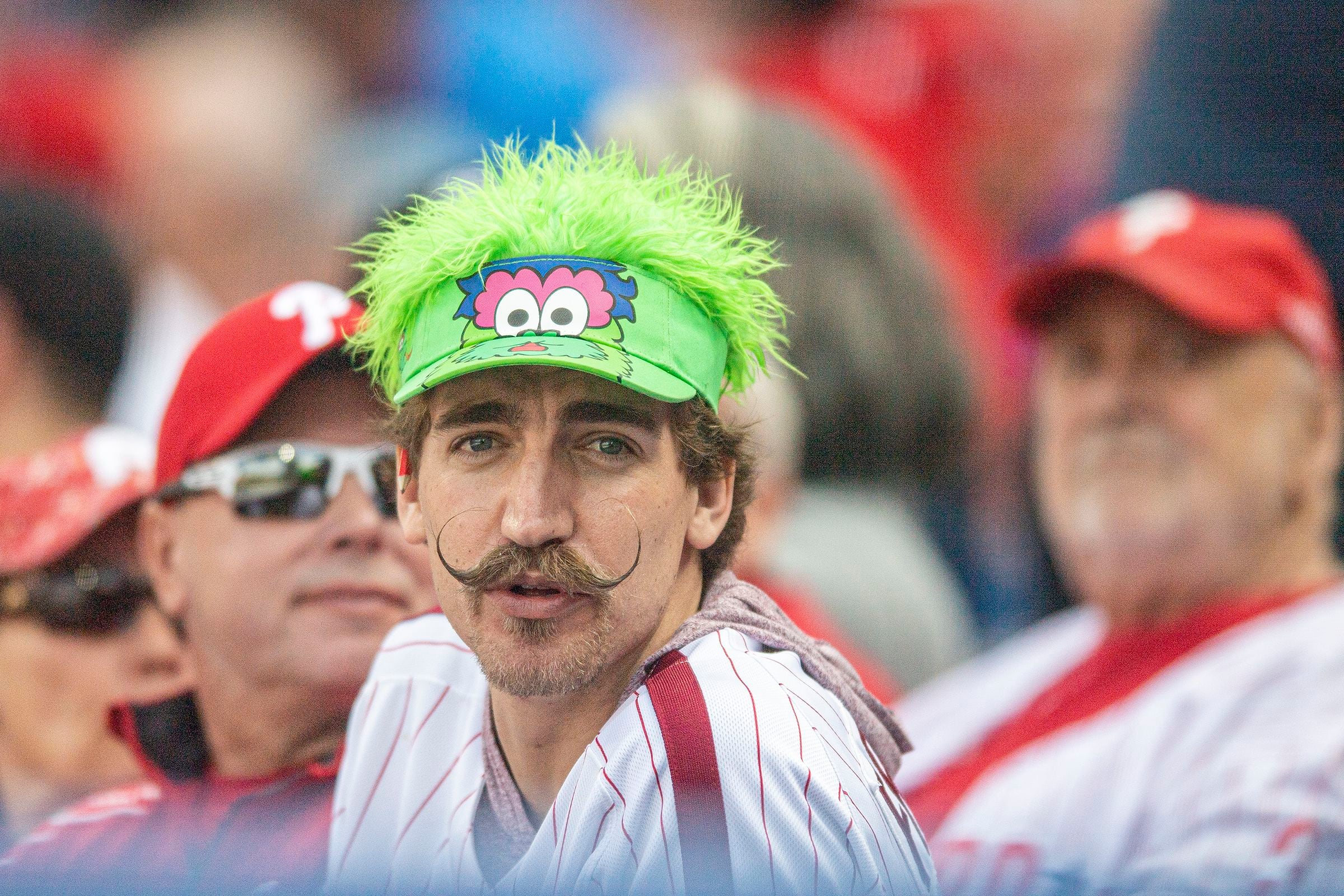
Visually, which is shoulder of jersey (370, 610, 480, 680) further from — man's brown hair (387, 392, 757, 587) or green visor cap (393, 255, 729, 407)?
green visor cap (393, 255, 729, 407)

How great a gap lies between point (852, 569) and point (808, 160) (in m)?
0.89

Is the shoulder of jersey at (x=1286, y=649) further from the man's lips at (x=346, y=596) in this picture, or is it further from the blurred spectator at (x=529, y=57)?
the blurred spectator at (x=529, y=57)

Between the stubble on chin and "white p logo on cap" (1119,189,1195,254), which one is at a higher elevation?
"white p logo on cap" (1119,189,1195,254)

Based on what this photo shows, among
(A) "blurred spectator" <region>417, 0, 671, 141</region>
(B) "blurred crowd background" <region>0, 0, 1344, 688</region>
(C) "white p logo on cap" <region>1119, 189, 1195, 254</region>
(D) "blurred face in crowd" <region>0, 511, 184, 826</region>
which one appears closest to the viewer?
(D) "blurred face in crowd" <region>0, 511, 184, 826</region>

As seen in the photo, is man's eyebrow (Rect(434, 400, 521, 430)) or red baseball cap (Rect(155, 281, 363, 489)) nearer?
man's eyebrow (Rect(434, 400, 521, 430))

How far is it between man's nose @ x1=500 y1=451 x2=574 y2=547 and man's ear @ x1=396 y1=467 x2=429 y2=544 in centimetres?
16

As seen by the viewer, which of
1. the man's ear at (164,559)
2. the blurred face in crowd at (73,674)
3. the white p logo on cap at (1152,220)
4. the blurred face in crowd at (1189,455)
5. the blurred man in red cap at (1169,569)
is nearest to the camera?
the man's ear at (164,559)

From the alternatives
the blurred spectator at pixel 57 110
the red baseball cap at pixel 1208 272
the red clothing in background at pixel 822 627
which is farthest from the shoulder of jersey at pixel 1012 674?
the blurred spectator at pixel 57 110

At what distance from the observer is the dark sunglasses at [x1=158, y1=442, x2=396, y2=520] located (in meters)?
1.85

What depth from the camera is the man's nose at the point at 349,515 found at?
1.85 metres

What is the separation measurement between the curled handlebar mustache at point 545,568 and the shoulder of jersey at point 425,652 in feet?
1.03

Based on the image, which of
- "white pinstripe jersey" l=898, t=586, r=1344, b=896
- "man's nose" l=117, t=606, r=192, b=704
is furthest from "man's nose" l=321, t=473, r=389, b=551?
"white pinstripe jersey" l=898, t=586, r=1344, b=896

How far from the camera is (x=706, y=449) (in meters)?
1.47

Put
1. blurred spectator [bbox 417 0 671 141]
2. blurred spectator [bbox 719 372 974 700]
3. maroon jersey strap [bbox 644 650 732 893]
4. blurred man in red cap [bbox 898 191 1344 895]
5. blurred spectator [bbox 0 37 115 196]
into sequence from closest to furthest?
1. maroon jersey strap [bbox 644 650 732 893]
2. blurred man in red cap [bbox 898 191 1344 895]
3. blurred spectator [bbox 719 372 974 700]
4. blurred spectator [bbox 0 37 115 196]
5. blurred spectator [bbox 417 0 671 141]
